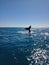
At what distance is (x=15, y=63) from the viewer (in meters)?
11.2

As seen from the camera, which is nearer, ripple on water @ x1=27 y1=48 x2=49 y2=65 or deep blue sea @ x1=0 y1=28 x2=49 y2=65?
ripple on water @ x1=27 y1=48 x2=49 y2=65

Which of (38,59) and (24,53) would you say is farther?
(24,53)

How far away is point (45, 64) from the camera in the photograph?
11.0 m

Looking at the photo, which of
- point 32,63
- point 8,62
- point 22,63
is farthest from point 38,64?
point 8,62

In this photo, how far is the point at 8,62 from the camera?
451 inches

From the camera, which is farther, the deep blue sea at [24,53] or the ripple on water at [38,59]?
the deep blue sea at [24,53]

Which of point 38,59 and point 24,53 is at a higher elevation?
point 24,53

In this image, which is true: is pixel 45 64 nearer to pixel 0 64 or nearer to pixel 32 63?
pixel 32 63

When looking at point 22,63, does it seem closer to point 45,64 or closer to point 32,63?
point 32,63

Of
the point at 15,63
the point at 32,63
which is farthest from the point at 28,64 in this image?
the point at 15,63

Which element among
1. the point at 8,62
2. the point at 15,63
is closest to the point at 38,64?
the point at 15,63

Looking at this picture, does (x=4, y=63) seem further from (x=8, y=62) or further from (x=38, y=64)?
(x=38, y=64)

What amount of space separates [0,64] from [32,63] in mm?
3278

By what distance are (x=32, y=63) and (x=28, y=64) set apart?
52cm
